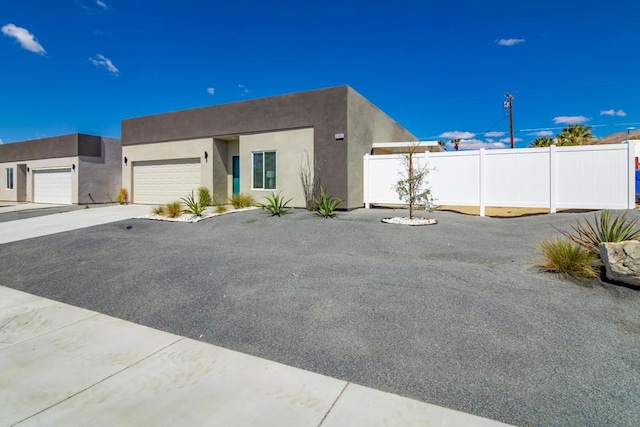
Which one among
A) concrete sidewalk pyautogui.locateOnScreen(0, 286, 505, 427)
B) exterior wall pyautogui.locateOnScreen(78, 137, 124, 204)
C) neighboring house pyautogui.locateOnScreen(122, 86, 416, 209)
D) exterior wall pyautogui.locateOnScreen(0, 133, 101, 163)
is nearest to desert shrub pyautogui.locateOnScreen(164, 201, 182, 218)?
neighboring house pyautogui.locateOnScreen(122, 86, 416, 209)

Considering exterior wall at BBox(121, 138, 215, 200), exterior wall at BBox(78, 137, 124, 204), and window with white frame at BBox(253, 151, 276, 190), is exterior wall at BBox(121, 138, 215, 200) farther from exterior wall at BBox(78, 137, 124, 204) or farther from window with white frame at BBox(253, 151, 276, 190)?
exterior wall at BBox(78, 137, 124, 204)

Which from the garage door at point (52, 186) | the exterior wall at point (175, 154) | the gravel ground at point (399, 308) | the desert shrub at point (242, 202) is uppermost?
the exterior wall at point (175, 154)

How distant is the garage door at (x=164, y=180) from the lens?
17.1 meters

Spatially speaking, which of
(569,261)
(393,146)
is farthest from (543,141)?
(569,261)

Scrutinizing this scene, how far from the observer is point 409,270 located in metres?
5.71

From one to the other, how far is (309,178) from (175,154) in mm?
7721

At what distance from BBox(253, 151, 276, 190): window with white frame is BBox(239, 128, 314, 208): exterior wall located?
0.58 feet

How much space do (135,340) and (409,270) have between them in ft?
13.0

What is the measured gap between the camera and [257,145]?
1504 cm

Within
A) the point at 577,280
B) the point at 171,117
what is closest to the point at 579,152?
the point at 577,280

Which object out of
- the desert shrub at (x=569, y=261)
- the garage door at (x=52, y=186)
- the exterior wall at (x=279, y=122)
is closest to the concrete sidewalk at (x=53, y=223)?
the exterior wall at (x=279, y=122)

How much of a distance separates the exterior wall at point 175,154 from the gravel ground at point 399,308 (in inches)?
315

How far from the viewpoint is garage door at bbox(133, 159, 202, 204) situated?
1706 centimetres

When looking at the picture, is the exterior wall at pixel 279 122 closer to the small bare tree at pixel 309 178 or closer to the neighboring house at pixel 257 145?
the neighboring house at pixel 257 145
